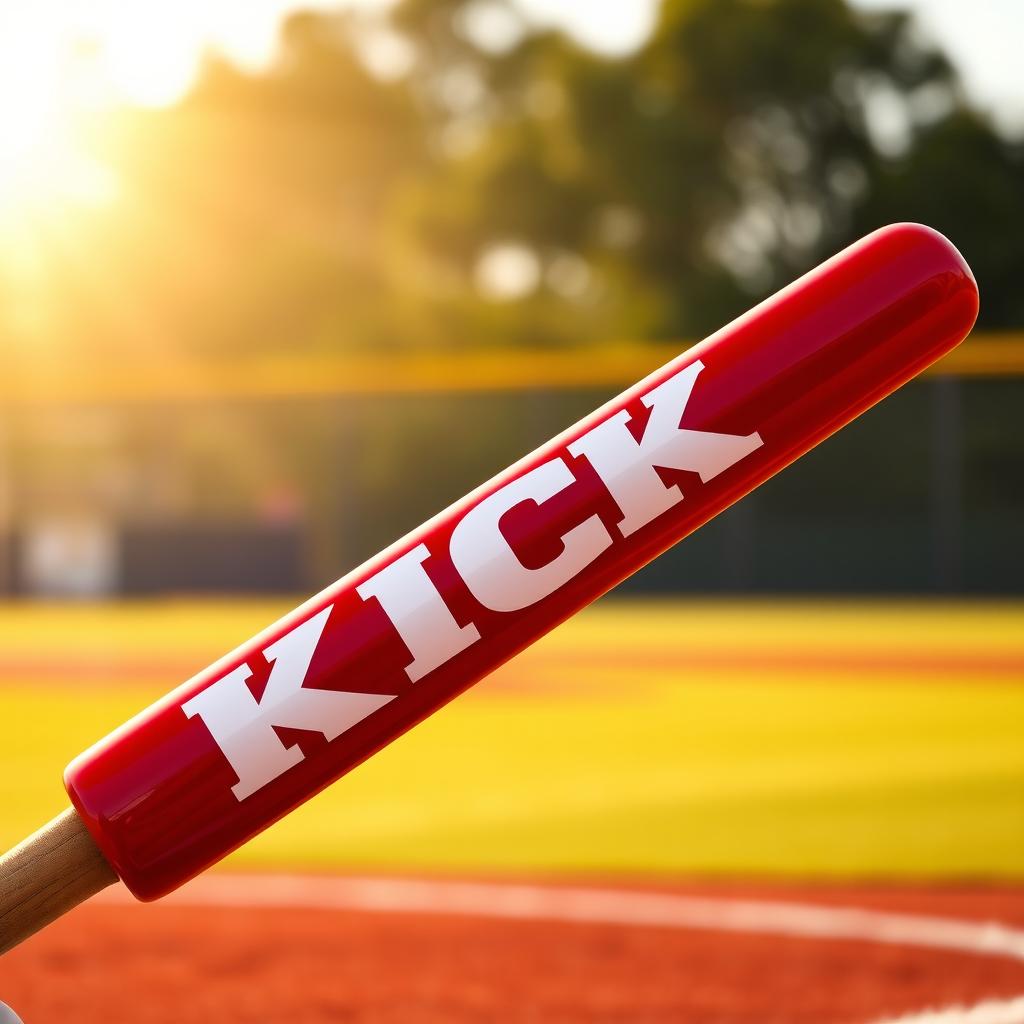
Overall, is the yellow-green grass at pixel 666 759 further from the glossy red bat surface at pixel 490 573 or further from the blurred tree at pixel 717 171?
the blurred tree at pixel 717 171

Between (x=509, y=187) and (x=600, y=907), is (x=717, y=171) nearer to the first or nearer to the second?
(x=509, y=187)

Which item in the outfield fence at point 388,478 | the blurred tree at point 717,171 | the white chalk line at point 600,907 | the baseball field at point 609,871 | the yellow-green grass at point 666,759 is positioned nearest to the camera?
the baseball field at point 609,871

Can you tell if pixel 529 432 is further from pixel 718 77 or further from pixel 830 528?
pixel 718 77

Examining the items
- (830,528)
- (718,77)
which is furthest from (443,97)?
(830,528)

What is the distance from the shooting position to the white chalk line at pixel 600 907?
11.3ft

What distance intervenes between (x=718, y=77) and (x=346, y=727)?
28.7 meters

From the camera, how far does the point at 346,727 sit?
27.2 inches

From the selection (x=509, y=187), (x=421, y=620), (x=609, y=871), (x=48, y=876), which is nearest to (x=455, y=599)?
(x=421, y=620)

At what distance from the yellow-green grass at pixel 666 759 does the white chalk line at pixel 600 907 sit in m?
0.35

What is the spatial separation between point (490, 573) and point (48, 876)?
0.79 feet

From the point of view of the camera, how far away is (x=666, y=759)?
21.4 feet

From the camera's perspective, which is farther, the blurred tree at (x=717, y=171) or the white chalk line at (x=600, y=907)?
the blurred tree at (x=717, y=171)

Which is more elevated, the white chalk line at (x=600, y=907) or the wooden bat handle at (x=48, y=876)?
the wooden bat handle at (x=48, y=876)

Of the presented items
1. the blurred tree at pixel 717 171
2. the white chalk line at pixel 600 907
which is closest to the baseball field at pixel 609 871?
the white chalk line at pixel 600 907
